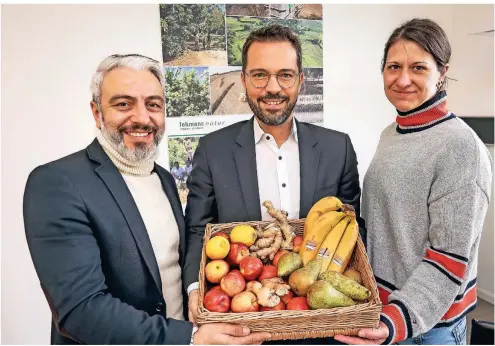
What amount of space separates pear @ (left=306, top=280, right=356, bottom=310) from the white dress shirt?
21.8 inches

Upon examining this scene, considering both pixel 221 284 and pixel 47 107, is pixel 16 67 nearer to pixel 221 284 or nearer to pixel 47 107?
pixel 47 107

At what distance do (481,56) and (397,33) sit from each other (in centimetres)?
229

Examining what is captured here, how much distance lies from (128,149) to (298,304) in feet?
2.27

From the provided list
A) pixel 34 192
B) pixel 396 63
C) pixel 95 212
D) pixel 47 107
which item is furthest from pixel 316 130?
pixel 47 107

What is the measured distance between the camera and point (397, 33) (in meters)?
1.22

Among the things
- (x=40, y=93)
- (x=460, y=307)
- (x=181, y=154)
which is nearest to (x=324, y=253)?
(x=460, y=307)

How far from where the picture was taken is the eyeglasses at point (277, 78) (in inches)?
54.1

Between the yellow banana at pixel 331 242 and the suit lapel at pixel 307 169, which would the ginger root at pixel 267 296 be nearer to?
the yellow banana at pixel 331 242

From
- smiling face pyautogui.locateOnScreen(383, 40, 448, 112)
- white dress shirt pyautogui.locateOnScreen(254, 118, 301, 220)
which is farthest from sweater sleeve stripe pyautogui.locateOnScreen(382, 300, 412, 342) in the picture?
smiling face pyautogui.locateOnScreen(383, 40, 448, 112)

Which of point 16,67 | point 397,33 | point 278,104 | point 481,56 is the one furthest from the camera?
point 481,56

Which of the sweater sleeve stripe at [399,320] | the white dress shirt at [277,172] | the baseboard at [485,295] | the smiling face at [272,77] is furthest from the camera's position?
the baseboard at [485,295]

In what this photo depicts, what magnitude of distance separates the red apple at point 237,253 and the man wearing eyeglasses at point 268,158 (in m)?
0.19

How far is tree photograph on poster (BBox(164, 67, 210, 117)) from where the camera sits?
2553 mm

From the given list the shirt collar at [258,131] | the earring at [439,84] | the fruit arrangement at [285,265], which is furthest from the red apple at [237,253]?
the earring at [439,84]
